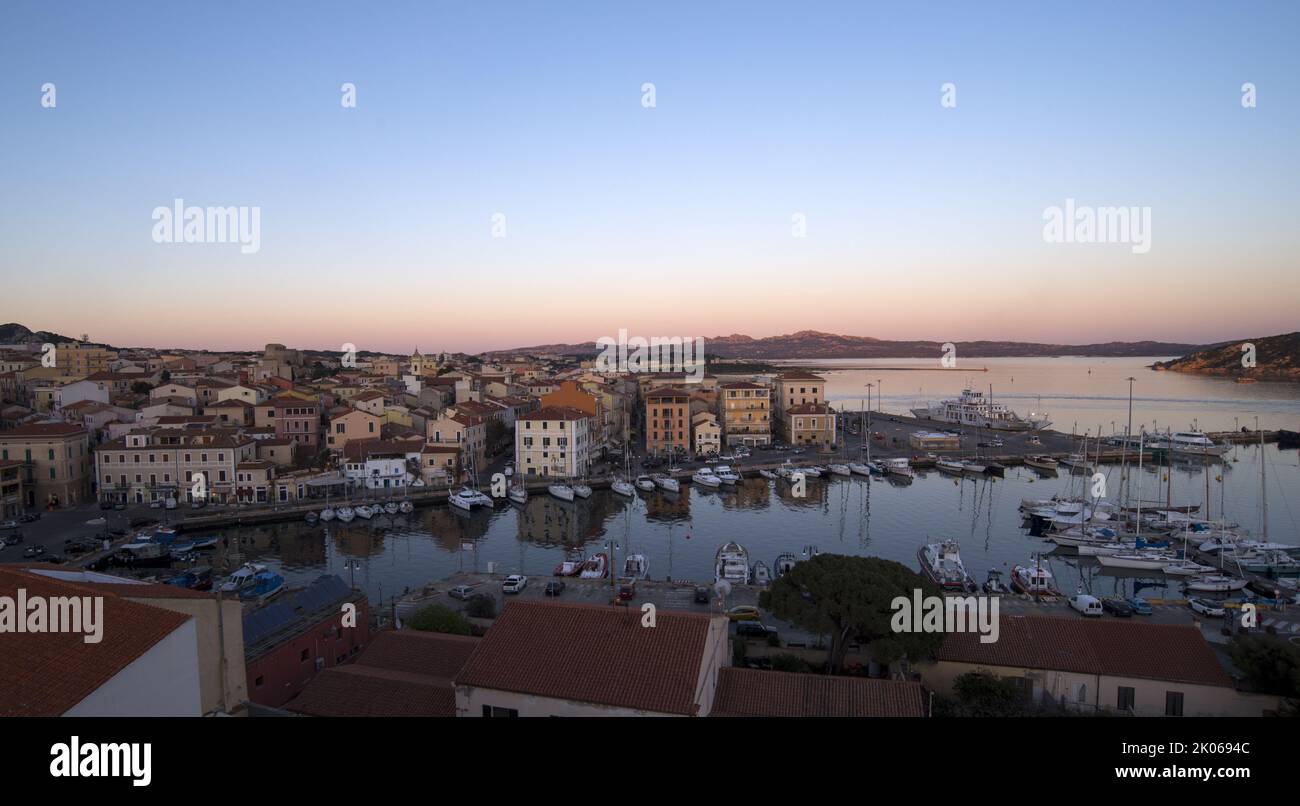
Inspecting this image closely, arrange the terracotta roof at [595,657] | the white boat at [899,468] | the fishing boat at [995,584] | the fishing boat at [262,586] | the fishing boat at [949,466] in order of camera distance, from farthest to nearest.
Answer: the fishing boat at [949,466] < the white boat at [899,468] < the fishing boat at [995,584] < the fishing boat at [262,586] < the terracotta roof at [595,657]

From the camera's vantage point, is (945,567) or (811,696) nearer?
(811,696)

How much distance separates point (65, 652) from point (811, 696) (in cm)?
470

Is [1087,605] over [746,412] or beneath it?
beneath

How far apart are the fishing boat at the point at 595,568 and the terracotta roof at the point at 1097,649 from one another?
683cm

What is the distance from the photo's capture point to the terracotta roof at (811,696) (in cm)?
573

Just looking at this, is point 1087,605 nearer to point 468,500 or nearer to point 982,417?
point 468,500

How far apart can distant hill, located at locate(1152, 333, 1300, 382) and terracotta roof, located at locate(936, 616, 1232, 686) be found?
Answer: 240 ft

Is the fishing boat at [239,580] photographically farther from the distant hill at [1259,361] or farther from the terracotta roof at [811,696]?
the distant hill at [1259,361]

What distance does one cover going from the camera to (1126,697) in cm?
683

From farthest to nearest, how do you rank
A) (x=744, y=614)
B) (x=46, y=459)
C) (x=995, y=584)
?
1. (x=46, y=459)
2. (x=995, y=584)
3. (x=744, y=614)

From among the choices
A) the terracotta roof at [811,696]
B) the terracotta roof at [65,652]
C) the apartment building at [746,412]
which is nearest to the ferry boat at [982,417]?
the apartment building at [746,412]

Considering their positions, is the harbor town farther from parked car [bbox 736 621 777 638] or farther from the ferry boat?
the ferry boat

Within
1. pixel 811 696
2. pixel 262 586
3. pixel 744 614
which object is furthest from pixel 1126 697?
pixel 262 586
